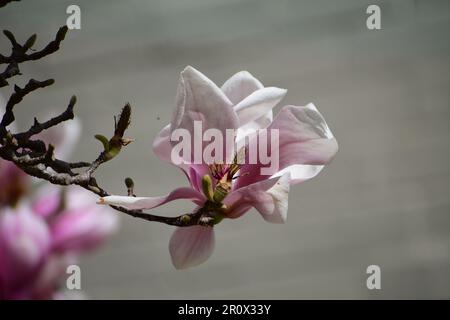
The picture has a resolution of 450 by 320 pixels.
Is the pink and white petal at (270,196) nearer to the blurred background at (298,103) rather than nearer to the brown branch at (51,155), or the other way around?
the brown branch at (51,155)

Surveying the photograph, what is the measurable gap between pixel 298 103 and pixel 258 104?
1.45 meters

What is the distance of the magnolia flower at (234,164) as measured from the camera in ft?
0.92

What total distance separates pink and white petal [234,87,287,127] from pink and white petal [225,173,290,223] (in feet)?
0.10

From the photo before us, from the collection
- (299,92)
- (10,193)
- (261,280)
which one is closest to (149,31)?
(299,92)

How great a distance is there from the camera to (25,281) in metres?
0.33

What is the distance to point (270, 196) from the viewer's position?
29 cm

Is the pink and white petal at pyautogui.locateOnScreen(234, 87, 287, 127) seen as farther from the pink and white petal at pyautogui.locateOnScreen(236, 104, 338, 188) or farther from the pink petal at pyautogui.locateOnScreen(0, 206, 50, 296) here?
the pink petal at pyautogui.locateOnScreen(0, 206, 50, 296)

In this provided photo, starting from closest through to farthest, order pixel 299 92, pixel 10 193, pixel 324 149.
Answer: pixel 324 149 → pixel 10 193 → pixel 299 92

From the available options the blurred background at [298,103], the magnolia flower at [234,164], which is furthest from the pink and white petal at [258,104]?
the blurred background at [298,103]

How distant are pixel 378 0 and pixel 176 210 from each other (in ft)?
2.48

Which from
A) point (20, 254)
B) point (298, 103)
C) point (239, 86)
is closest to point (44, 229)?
point (20, 254)

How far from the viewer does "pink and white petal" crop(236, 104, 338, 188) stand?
0.28 meters

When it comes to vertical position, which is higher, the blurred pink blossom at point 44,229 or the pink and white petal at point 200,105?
the pink and white petal at point 200,105
